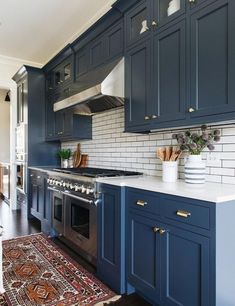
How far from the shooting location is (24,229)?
3920 millimetres

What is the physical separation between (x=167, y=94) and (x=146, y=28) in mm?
694

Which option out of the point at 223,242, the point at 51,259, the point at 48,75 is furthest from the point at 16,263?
the point at 48,75

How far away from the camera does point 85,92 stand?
9.44 ft

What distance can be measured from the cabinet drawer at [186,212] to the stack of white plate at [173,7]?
1.49 metres

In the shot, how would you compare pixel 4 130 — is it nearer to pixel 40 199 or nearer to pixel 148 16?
pixel 40 199

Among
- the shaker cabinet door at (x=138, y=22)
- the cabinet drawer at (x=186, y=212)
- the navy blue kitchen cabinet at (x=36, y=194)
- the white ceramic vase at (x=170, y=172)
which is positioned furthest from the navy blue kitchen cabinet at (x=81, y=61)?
the cabinet drawer at (x=186, y=212)

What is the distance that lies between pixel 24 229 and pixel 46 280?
1.78 meters

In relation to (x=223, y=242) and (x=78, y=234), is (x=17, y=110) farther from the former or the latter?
(x=223, y=242)

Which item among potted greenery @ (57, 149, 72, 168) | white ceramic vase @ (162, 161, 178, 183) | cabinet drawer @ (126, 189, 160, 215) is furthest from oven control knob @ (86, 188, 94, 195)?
potted greenery @ (57, 149, 72, 168)

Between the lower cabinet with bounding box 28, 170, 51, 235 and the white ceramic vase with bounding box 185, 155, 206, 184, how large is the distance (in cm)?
246

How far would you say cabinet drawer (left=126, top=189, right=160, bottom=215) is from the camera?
1.82 m

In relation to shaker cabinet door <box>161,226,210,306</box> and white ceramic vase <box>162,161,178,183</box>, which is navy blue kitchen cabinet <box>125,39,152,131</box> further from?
shaker cabinet door <box>161,226,210,306</box>

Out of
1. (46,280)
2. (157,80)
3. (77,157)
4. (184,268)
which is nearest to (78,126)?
(77,157)

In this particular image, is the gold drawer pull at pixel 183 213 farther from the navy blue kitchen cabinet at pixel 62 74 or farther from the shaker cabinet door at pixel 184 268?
the navy blue kitchen cabinet at pixel 62 74
